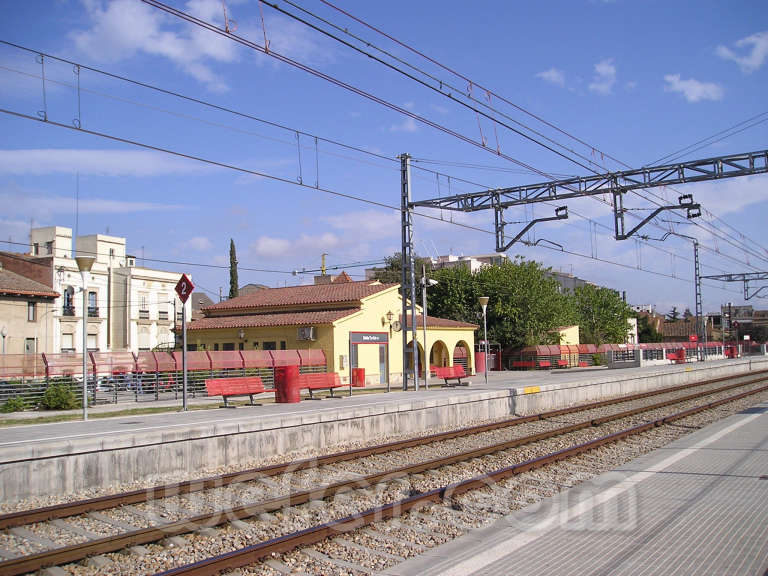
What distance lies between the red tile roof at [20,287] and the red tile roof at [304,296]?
9.12 metres

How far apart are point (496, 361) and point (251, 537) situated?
48.1m

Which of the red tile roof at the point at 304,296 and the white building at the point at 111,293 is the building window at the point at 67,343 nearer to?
the white building at the point at 111,293

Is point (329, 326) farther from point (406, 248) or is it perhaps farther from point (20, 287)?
point (20, 287)

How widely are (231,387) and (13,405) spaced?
21.7ft

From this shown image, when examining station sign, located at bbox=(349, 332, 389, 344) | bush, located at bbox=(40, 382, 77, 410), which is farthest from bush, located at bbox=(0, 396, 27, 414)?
station sign, located at bbox=(349, 332, 389, 344)

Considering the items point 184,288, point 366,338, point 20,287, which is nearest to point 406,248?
point 366,338

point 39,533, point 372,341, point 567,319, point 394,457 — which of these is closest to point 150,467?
point 39,533

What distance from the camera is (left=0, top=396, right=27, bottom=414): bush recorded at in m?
20.1

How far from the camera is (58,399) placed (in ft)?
67.3

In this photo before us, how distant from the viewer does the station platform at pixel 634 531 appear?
627 cm

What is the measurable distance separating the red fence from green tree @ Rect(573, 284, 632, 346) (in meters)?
49.5

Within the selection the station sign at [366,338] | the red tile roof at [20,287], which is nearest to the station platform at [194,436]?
the station sign at [366,338]

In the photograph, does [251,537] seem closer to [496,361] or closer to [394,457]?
[394,457]

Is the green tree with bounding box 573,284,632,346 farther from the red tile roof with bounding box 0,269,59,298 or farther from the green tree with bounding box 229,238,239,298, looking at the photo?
the red tile roof with bounding box 0,269,59,298
